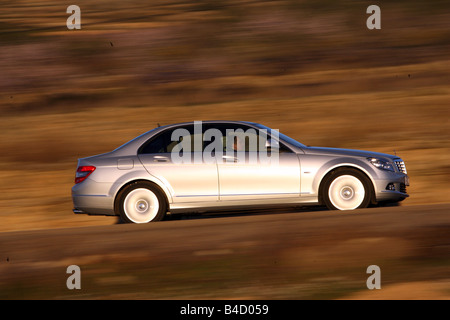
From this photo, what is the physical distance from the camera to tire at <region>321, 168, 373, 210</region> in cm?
994

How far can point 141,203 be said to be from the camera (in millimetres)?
9969

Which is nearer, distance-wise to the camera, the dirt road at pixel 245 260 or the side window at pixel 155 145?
the dirt road at pixel 245 260

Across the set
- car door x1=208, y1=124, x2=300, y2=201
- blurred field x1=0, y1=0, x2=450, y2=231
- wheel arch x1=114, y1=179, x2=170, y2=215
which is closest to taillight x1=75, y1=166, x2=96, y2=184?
wheel arch x1=114, y1=179, x2=170, y2=215

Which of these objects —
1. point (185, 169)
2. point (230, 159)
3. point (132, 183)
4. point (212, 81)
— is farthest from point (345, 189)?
point (212, 81)

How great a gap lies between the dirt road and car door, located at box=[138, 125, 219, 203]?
0.87m

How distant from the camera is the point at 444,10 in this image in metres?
23.5

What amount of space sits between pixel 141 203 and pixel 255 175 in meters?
1.70

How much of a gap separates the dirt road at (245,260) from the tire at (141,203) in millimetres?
873

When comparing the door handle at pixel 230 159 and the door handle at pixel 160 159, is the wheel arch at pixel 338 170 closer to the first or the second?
the door handle at pixel 230 159

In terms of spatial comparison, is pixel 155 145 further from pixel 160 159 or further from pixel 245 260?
pixel 245 260

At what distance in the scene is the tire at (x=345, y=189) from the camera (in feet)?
32.6

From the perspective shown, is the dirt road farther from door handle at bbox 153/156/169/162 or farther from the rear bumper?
door handle at bbox 153/156/169/162

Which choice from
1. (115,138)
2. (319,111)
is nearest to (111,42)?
(115,138)

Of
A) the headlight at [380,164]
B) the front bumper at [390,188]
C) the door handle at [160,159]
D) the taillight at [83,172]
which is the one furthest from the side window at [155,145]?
the front bumper at [390,188]
